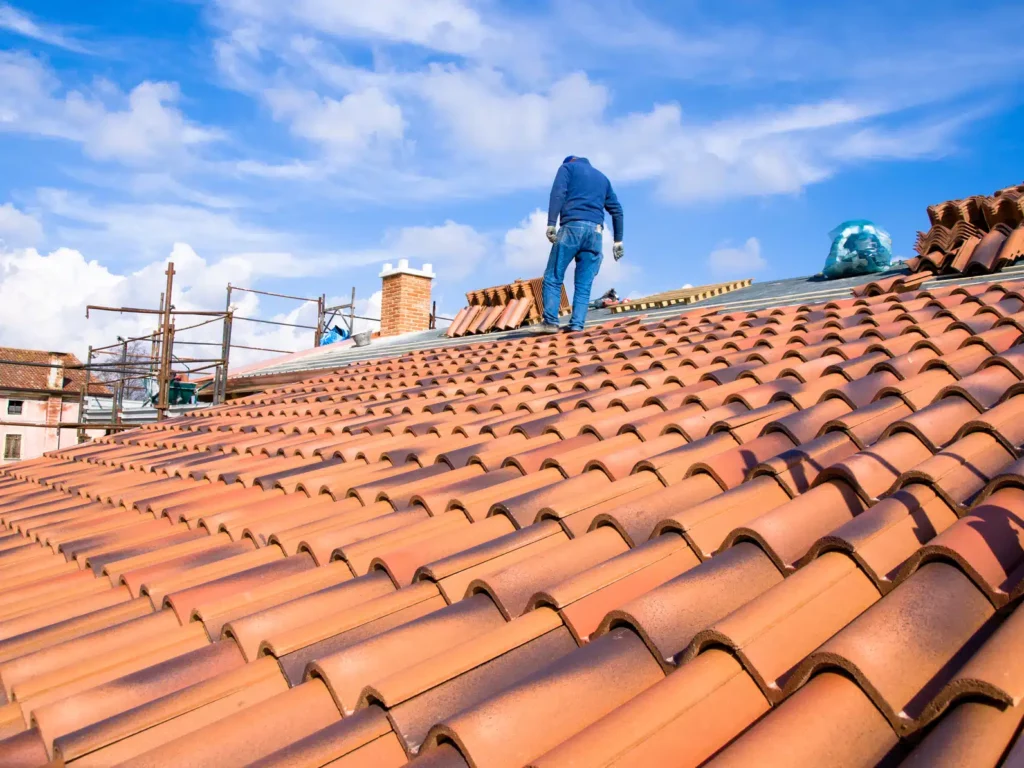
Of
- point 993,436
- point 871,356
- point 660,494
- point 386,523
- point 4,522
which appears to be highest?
point 871,356

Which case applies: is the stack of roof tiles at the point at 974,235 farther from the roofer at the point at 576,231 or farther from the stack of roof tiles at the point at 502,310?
the stack of roof tiles at the point at 502,310

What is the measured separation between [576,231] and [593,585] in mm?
6492

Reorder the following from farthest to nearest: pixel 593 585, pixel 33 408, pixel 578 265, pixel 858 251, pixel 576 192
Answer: pixel 33 408
pixel 858 251
pixel 578 265
pixel 576 192
pixel 593 585

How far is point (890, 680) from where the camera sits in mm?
1400

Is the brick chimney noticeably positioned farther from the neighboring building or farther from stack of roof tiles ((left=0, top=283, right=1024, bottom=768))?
the neighboring building

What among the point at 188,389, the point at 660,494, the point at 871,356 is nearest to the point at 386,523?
the point at 660,494

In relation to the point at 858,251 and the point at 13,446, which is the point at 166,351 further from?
the point at 13,446

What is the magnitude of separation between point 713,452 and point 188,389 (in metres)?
17.2

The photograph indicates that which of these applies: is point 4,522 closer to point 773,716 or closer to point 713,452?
point 713,452

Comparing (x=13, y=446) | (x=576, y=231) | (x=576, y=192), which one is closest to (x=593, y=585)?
(x=576, y=231)

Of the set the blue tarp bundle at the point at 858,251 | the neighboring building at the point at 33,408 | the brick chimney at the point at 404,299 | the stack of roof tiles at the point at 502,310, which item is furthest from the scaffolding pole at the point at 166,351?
the neighboring building at the point at 33,408

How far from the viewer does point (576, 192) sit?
8156 millimetres

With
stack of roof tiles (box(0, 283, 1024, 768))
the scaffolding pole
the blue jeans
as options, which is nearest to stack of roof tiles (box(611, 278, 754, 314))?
the blue jeans

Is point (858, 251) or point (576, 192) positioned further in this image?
point (858, 251)
